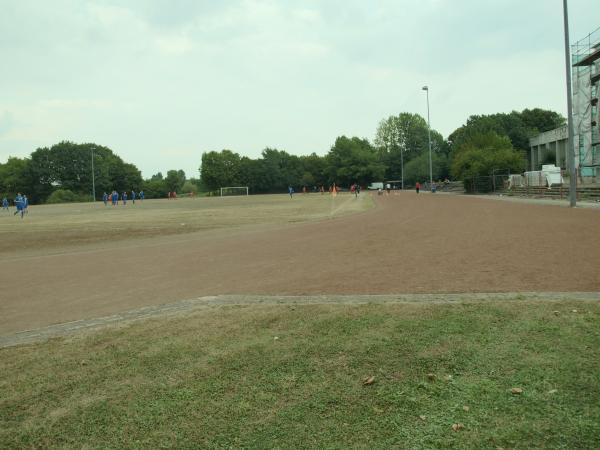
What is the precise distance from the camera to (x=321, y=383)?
3779mm

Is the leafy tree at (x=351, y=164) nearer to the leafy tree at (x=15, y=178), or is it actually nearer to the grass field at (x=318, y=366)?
the leafy tree at (x=15, y=178)

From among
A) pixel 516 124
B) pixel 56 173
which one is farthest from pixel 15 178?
pixel 516 124

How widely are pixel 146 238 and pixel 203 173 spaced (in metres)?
106

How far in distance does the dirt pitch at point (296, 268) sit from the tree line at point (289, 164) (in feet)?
201

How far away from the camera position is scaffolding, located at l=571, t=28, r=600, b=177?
42881 mm

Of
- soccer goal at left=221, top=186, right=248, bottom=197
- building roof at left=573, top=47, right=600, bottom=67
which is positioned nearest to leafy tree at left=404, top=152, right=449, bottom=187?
soccer goal at left=221, top=186, right=248, bottom=197

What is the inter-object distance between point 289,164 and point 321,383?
12076cm

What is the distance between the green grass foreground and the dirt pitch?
1686 mm

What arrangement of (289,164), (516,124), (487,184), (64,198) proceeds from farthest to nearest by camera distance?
(289,164)
(64,198)
(516,124)
(487,184)

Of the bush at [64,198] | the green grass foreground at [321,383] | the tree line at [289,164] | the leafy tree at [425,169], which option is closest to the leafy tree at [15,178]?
the tree line at [289,164]

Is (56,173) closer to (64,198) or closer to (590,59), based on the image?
(64,198)

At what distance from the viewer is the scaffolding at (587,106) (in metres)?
42.9

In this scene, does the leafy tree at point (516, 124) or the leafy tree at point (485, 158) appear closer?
the leafy tree at point (485, 158)

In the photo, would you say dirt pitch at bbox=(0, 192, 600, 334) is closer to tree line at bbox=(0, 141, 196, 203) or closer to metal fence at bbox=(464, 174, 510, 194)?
metal fence at bbox=(464, 174, 510, 194)
